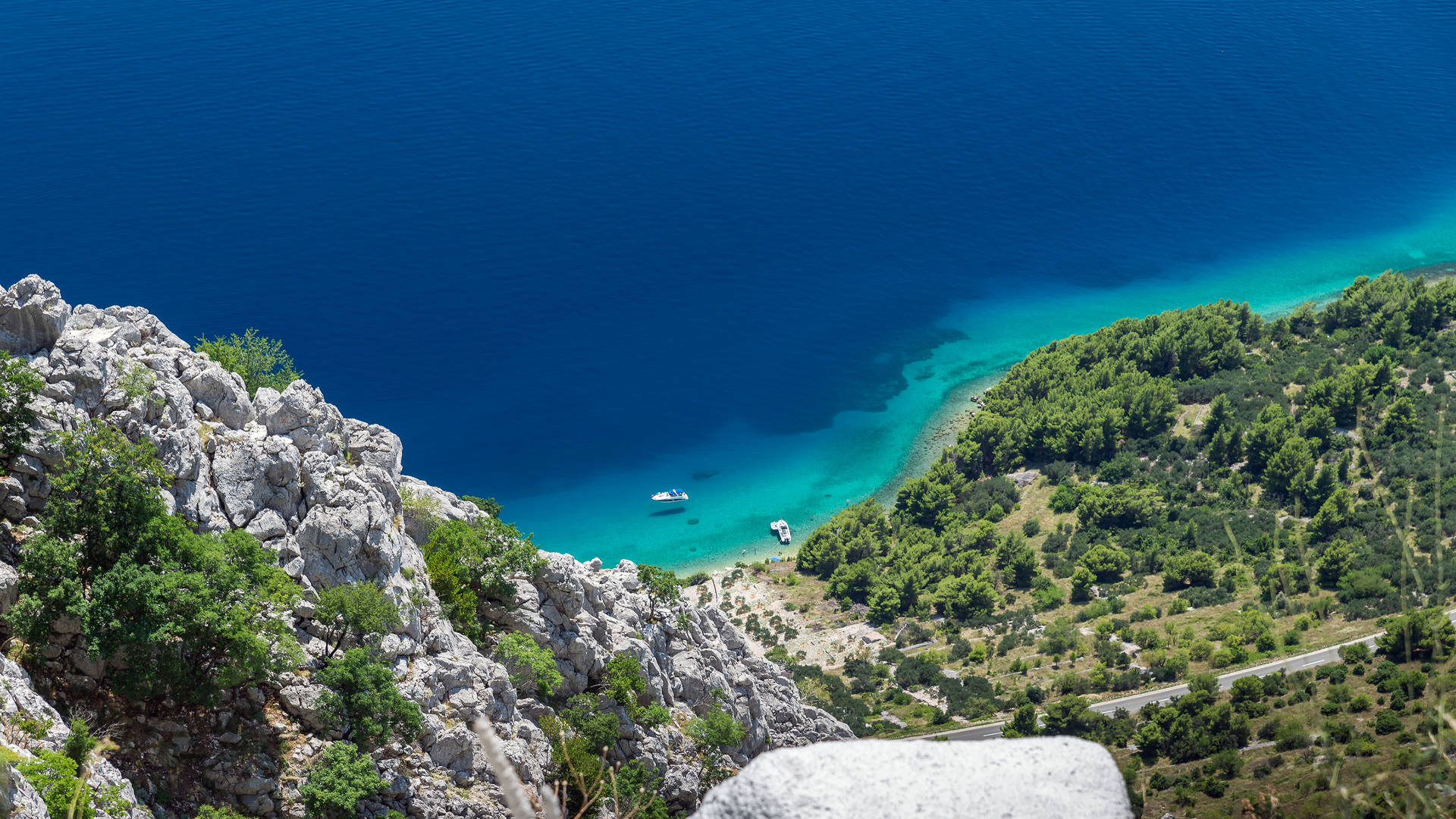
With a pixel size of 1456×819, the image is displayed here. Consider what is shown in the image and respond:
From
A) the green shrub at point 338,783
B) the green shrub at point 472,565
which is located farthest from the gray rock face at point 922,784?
the green shrub at point 472,565

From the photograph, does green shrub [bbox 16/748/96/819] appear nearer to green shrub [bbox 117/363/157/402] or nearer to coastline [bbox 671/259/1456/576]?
green shrub [bbox 117/363/157/402]

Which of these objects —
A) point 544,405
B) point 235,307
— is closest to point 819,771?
point 544,405

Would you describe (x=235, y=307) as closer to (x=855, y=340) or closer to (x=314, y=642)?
(x=855, y=340)

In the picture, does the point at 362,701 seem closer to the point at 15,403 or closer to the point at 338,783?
the point at 338,783

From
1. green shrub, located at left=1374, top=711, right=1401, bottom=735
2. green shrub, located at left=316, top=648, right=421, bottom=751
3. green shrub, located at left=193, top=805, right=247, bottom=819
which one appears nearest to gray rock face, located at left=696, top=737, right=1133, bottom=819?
green shrub, located at left=193, top=805, right=247, bottom=819

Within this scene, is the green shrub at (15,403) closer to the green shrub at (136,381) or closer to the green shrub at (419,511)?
the green shrub at (136,381)
